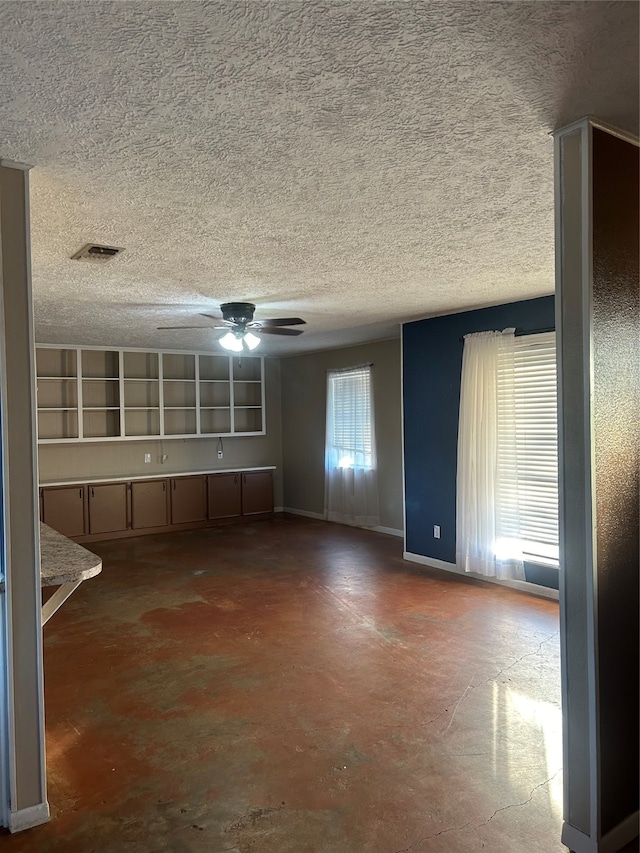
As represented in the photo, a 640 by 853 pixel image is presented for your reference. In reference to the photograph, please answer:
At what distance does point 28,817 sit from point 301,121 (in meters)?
2.66

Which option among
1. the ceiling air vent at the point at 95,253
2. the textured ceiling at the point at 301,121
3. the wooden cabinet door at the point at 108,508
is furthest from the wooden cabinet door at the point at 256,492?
the ceiling air vent at the point at 95,253

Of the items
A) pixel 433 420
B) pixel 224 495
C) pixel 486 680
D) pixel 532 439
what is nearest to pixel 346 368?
pixel 433 420

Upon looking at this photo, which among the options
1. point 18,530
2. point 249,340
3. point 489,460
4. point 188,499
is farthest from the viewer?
point 188,499

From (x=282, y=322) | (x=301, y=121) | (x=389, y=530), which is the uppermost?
(x=301, y=121)

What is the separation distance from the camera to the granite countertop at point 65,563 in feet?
7.40

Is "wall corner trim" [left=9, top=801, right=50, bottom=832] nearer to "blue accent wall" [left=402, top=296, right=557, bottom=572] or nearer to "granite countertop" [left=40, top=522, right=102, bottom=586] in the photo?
"granite countertop" [left=40, top=522, right=102, bottom=586]

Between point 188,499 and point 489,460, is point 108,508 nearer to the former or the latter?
point 188,499

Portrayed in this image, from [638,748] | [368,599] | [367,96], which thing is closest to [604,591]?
[638,748]

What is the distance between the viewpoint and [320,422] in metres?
8.38

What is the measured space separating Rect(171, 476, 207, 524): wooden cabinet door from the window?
182 cm

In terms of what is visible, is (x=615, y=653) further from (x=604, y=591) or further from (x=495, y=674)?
(x=495, y=674)

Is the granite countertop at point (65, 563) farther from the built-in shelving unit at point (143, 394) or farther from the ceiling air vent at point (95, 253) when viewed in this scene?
the built-in shelving unit at point (143, 394)

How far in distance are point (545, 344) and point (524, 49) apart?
3.43 meters

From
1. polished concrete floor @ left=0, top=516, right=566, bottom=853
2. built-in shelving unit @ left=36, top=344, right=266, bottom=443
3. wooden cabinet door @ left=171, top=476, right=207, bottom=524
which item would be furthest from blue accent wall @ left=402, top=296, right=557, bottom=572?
built-in shelving unit @ left=36, top=344, right=266, bottom=443
